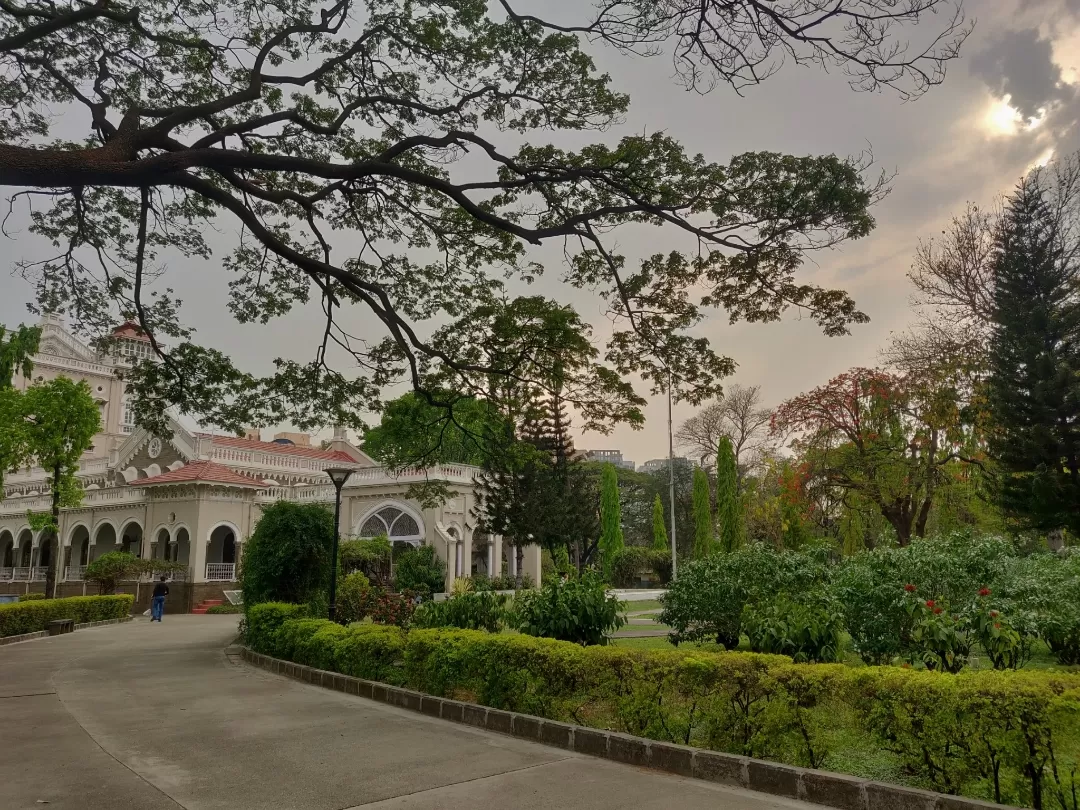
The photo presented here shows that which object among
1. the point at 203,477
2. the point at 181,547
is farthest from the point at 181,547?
the point at 203,477

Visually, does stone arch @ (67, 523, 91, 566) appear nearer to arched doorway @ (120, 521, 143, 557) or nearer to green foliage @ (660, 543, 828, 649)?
arched doorway @ (120, 521, 143, 557)

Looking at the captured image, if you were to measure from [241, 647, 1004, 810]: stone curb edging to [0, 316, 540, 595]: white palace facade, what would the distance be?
17.4m

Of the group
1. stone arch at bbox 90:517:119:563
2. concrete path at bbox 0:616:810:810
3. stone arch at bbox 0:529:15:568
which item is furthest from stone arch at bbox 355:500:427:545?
stone arch at bbox 0:529:15:568

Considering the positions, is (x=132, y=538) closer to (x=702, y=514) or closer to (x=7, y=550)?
(x=7, y=550)

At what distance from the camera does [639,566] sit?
43.2 m

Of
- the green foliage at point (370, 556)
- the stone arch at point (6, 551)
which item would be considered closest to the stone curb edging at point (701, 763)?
the green foliage at point (370, 556)

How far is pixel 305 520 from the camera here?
575 inches

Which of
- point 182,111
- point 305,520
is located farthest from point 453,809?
point 305,520

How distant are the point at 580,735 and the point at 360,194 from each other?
814 centimetres

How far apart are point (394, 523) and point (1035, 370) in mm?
21659

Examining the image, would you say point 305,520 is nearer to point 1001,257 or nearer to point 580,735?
point 580,735

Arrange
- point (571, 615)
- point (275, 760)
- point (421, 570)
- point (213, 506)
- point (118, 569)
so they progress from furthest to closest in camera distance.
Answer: point (213, 506) → point (421, 570) → point (118, 569) → point (571, 615) → point (275, 760)

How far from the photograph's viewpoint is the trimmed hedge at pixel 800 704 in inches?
160

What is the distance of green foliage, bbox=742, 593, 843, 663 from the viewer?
264 inches
